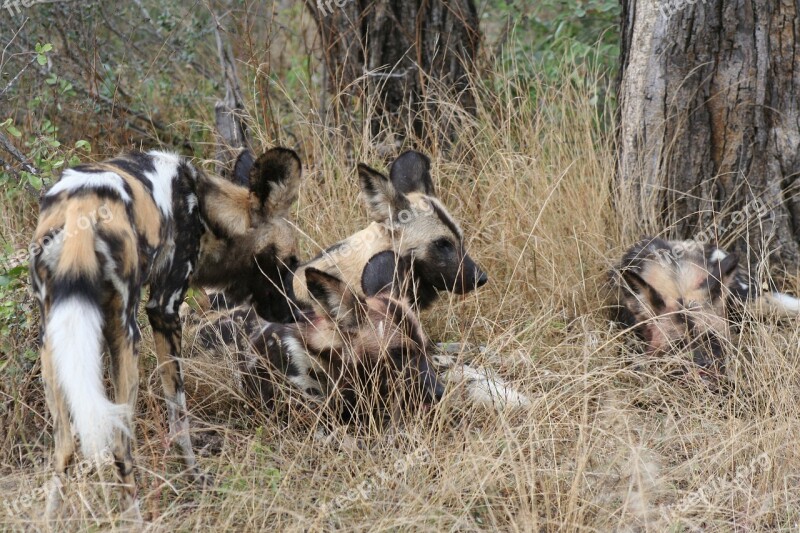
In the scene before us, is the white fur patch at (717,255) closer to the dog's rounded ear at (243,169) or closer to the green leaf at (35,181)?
the dog's rounded ear at (243,169)

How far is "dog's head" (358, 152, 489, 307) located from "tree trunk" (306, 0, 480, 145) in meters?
0.93

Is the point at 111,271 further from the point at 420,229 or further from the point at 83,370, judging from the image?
the point at 420,229

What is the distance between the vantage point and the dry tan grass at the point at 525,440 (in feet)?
8.41

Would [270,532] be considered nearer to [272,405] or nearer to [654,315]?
[272,405]

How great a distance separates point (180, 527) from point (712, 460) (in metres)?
1.48

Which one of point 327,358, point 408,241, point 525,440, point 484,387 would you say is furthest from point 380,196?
point 525,440

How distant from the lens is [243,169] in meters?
3.54

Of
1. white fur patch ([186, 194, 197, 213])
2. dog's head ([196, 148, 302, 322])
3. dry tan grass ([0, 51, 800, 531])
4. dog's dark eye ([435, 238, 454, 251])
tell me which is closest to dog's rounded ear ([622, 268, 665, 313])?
dry tan grass ([0, 51, 800, 531])

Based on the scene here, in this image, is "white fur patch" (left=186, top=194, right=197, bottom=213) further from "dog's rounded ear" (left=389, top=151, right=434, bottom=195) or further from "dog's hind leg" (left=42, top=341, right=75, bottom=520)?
"dog's rounded ear" (left=389, top=151, right=434, bottom=195)

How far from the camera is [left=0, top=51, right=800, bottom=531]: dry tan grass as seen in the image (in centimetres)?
256

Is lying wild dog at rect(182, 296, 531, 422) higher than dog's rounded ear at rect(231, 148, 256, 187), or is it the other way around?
dog's rounded ear at rect(231, 148, 256, 187)

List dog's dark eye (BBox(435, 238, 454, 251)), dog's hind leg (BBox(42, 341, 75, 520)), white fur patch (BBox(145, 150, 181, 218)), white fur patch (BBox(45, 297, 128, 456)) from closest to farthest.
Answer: white fur patch (BBox(45, 297, 128, 456)) → dog's hind leg (BBox(42, 341, 75, 520)) → white fur patch (BBox(145, 150, 181, 218)) → dog's dark eye (BBox(435, 238, 454, 251))

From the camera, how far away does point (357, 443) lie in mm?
2988

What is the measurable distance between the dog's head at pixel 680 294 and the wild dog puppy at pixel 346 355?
3.03 ft
